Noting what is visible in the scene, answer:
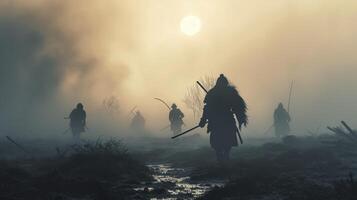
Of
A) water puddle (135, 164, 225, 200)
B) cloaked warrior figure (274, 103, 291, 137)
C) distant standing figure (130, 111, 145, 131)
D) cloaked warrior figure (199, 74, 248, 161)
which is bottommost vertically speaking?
water puddle (135, 164, 225, 200)

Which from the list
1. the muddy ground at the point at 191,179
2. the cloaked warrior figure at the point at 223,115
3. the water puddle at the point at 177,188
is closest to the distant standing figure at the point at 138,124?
the muddy ground at the point at 191,179

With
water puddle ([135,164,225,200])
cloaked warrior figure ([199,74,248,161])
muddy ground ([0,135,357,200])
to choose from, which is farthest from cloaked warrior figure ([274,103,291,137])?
water puddle ([135,164,225,200])

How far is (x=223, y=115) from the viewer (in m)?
17.0

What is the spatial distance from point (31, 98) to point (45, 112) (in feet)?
20.9

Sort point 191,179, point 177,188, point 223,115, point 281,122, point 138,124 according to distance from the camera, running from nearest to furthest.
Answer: point 177,188
point 191,179
point 223,115
point 281,122
point 138,124

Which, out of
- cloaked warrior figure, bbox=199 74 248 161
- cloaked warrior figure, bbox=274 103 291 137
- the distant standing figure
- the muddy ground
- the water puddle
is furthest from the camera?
the distant standing figure

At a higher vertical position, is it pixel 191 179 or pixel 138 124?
pixel 138 124

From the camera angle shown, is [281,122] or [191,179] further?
[281,122]

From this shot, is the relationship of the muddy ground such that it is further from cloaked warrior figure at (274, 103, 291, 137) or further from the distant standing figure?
the distant standing figure

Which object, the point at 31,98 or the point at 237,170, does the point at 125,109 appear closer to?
the point at 31,98

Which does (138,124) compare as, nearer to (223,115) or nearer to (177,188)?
(223,115)

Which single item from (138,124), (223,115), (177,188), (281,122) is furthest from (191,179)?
(138,124)

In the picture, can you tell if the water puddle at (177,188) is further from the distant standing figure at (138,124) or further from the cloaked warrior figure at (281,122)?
the distant standing figure at (138,124)

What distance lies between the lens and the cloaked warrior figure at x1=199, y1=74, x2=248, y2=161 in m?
16.7
